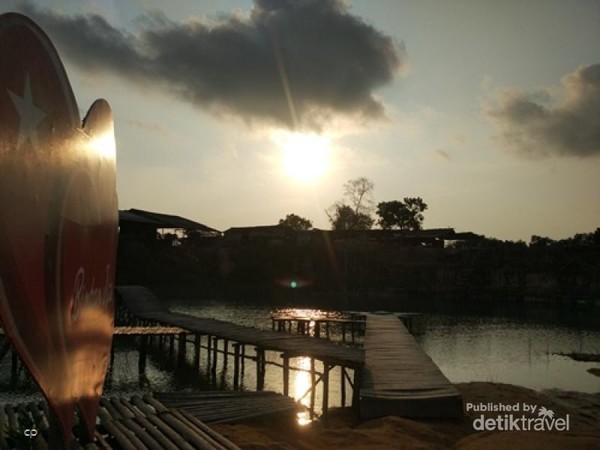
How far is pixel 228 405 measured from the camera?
30.1 ft

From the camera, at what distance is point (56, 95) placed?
285 cm

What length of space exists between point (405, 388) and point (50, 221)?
9.96 m

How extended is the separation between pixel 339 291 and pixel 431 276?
11.1 m

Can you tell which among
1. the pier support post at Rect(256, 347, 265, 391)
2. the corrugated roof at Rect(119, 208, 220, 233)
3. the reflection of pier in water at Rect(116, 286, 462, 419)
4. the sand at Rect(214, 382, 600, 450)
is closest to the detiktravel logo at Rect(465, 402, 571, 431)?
the sand at Rect(214, 382, 600, 450)

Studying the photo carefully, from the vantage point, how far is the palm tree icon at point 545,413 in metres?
13.5

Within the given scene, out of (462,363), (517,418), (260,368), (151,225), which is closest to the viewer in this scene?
(517,418)

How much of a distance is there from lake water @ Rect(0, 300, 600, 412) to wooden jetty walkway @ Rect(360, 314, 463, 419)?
2.79 meters

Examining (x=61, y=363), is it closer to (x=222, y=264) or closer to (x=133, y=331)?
(x=133, y=331)

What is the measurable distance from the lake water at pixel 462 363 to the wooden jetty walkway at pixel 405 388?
279 cm

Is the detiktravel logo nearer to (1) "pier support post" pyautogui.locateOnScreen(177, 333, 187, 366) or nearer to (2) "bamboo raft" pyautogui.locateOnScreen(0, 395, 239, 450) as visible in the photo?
(2) "bamboo raft" pyautogui.locateOnScreen(0, 395, 239, 450)

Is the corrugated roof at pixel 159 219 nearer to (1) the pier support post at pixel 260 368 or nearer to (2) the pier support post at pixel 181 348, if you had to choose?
(2) the pier support post at pixel 181 348

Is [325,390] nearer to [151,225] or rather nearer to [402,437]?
[402,437]

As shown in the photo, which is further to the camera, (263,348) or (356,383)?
(263,348)

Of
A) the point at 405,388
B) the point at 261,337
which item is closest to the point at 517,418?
the point at 405,388
